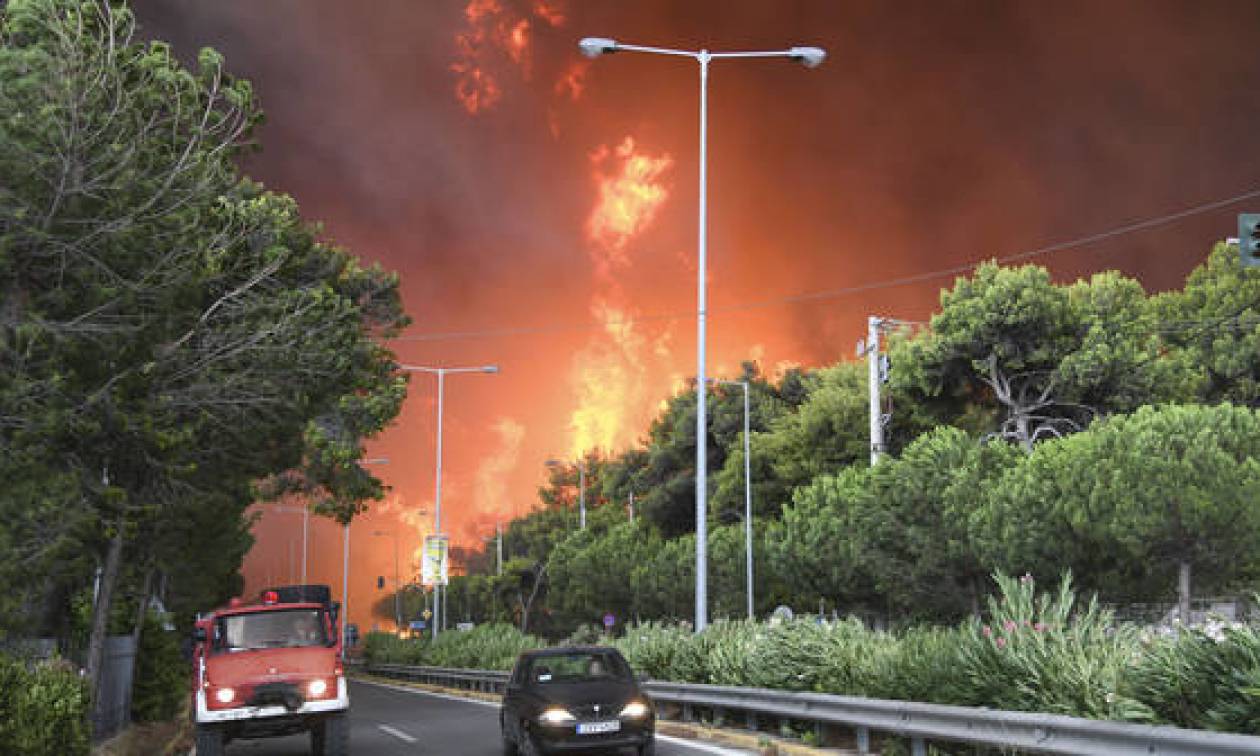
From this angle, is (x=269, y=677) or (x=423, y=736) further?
(x=423, y=736)

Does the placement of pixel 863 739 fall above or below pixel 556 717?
below

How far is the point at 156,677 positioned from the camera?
25.1m

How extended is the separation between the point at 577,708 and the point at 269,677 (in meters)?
4.55

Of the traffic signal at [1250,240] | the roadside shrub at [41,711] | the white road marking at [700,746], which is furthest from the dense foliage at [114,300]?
the traffic signal at [1250,240]

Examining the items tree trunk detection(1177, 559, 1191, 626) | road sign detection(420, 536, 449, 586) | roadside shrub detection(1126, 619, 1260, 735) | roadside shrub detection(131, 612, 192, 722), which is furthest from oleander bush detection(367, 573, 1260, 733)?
road sign detection(420, 536, 449, 586)

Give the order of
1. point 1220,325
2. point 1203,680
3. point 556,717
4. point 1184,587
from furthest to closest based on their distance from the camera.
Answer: point 1220,325
point 1184,587
point 556,717
point 1203,680

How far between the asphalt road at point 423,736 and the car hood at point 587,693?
1.02 meters

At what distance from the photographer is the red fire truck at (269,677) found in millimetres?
16719

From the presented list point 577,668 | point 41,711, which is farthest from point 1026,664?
point 41,711

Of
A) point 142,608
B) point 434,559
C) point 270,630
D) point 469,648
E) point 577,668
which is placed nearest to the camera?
point 577,668

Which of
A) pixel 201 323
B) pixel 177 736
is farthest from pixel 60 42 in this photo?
pixel 177 736

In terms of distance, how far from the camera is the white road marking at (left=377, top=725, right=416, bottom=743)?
20369 millimetres

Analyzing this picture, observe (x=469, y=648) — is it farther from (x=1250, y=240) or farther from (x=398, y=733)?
(x=1250, y=240)

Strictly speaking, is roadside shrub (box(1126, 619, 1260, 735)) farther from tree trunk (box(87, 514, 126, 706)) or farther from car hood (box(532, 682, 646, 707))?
tree trunk (box(87, 514, 126, 706))
